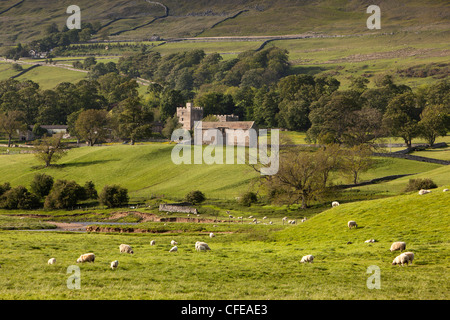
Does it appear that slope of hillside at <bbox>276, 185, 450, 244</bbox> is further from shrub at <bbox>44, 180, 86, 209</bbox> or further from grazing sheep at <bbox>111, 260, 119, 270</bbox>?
shrub at <bbox>44, 180, 86, 209</bbox>

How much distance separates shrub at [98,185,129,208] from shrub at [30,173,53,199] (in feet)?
49.2

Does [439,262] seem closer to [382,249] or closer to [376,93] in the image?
[382,249]

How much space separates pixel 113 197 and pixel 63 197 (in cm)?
961

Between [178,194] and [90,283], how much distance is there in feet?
242

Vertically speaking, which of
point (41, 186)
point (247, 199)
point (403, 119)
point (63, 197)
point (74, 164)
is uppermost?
point (403, 119)

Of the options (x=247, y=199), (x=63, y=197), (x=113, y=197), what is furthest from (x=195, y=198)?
(x=63, y=197)

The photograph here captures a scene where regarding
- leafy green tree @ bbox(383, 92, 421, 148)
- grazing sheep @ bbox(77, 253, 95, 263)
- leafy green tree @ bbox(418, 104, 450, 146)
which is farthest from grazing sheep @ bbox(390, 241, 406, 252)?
leafy green tree @ bbox(418, 104, 450, 146)

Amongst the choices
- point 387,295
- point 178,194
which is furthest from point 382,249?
point 178,194

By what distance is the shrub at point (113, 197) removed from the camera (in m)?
94.4

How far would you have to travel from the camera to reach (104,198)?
9550 centimetres

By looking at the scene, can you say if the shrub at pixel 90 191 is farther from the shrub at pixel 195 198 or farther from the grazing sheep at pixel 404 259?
the grazing sheep at pixel 404 259

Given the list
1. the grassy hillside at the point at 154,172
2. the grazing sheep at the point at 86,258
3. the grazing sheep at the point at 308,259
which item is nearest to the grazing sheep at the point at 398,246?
the grazing sheep at the point at 308,259

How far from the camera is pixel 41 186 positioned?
104062 mm

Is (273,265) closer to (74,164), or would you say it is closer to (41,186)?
(41,186)
